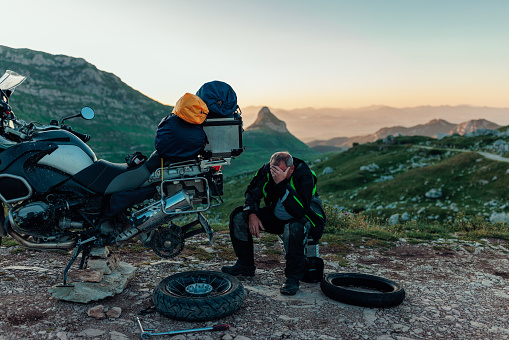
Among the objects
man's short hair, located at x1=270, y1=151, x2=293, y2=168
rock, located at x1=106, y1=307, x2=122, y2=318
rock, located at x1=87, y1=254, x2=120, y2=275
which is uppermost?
man's short hair, located at x1=270, y1=151, x2=293, y2=168

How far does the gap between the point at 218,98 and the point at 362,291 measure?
3485 millimetres

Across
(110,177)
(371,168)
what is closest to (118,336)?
(110,177)

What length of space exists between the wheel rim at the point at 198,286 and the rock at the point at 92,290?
2.54ft

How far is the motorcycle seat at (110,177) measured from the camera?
194 inches

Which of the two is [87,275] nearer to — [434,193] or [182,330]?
[182,330]

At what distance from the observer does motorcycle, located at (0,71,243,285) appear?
4.73 m

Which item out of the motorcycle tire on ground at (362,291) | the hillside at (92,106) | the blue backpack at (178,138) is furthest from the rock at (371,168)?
the hillside at (92,106)

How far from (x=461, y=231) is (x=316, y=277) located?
6.92 metres

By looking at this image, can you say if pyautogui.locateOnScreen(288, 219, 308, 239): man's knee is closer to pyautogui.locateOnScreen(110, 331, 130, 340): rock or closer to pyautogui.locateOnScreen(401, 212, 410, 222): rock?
pyautogui.locateOnScreen(110, 331, 130, 340): rock

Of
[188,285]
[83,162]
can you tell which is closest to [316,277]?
[188,285]

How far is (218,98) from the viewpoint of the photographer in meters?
5.18

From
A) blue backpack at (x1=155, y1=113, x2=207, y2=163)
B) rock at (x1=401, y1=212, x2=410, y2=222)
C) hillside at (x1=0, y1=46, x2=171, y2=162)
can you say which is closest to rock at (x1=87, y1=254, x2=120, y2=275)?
blue backpack at (x1=155, y1=113, x2=207, y2=163)

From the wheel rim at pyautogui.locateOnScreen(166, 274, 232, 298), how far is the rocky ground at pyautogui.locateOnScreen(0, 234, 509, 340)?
0.37 metres

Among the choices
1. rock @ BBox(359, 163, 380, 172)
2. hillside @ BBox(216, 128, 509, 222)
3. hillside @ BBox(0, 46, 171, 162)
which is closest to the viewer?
hillside @ BBox(216, 128, 509, 222)
